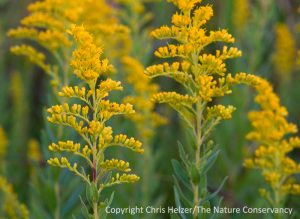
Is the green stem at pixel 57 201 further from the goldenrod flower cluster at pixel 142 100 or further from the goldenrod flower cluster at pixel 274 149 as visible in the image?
the goldenrod flower cluster at pixel 274 149

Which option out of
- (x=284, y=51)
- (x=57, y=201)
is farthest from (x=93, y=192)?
(x=284, y=51)

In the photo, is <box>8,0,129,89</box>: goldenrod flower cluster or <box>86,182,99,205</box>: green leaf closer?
<box>86,182,99,205</box>: green leaf

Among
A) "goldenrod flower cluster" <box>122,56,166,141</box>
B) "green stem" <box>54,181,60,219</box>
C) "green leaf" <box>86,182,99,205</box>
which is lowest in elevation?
"green leaf" <box>86,182,99,205</box>

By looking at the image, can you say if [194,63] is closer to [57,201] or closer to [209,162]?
[209,162]

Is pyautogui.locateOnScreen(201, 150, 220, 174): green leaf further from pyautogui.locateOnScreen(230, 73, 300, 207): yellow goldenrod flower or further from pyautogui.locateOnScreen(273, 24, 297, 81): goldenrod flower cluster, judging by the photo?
pyautogui.locateOnScreen(273, 24, 297, 81): goldenrod flower cluster

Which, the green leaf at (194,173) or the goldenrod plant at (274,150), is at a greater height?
the goldenrod plant at (274,150)

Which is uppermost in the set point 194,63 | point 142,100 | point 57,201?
point 142,100

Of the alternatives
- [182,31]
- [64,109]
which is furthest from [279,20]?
[64,109]

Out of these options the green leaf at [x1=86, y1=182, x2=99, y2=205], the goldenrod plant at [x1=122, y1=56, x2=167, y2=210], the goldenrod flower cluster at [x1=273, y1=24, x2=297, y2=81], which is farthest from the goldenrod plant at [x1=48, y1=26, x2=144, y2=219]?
the goldenrod flower cluster at [x1=273, y1=24, x2=297, y2=81]

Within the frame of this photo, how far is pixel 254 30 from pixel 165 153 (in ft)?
4.30

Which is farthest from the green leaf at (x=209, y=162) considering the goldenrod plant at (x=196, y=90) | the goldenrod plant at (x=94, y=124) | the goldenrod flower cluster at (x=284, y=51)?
the goldenrod flower cluster at (x=284, y=51)

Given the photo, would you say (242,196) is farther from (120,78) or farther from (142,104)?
(120,78)

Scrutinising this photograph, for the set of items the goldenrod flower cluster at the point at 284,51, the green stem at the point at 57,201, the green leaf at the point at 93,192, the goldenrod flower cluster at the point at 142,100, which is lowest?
the green leaf at the point at 93,192

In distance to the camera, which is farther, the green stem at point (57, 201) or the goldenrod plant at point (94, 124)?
the green stem at point (57, 201)
